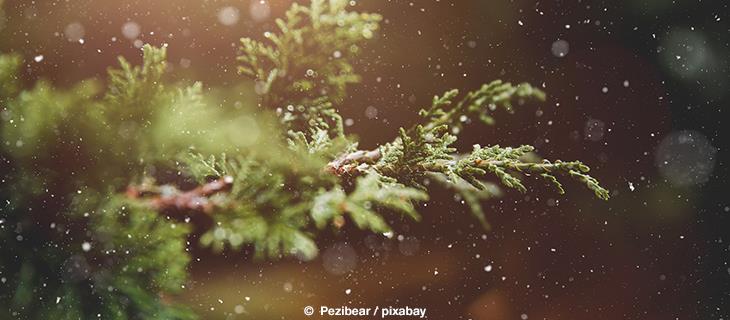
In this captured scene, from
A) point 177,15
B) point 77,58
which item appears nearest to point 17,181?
point 77,58

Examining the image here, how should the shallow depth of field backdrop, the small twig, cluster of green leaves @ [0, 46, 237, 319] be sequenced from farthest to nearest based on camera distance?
the shallow depth of field backdrop, the small twig, cluster of green leaves @ [0, 46, 237, 319]

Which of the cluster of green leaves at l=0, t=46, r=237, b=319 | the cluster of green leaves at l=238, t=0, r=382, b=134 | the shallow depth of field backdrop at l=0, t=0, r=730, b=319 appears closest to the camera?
the cluster of green leaves at l=0, t=46, r=237, b=319

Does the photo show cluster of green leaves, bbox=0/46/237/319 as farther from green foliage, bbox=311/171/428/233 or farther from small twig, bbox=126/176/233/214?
green foliage, bbox=311/171/428/233

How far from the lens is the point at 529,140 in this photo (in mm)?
1949

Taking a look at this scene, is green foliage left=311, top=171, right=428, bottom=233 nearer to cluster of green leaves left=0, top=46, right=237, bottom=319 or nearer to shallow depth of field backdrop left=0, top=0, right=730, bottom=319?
cluster of green leaves left=0, top=46, right=237, bottom=319

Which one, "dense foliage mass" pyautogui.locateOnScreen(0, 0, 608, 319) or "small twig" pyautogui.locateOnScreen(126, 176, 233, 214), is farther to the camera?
"small twig" pyautogui.locateOnScreen(126, 176, 233, 214)

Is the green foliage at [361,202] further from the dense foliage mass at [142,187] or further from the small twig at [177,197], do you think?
the small twig at [177,197]

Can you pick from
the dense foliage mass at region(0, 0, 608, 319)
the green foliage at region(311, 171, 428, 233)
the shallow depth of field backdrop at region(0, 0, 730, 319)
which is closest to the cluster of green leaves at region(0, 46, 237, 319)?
the dense foliage mass at region(0, 0, 608, 319)

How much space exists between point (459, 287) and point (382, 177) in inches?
47.2

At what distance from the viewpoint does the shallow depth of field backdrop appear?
5.31 feet

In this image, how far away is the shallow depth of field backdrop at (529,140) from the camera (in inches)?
63.7

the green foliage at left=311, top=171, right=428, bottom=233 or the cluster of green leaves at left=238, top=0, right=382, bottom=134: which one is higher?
the cluster of green leaves at left=238, top=0, right=382, bottom=134

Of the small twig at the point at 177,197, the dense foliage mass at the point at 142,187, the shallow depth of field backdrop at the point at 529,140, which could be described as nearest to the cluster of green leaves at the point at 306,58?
the dense foliage mass at the point at 142,187

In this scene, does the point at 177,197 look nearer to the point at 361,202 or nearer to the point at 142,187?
the point at 142,187
